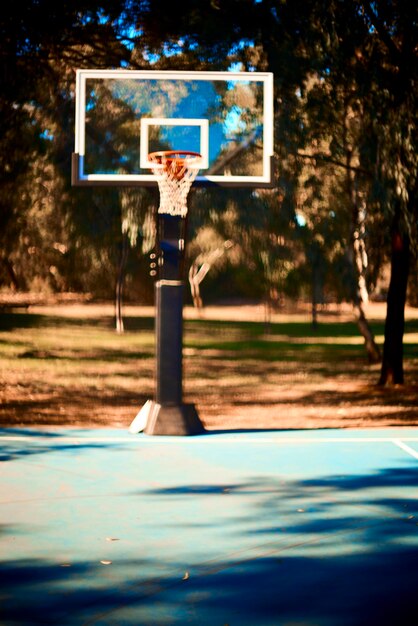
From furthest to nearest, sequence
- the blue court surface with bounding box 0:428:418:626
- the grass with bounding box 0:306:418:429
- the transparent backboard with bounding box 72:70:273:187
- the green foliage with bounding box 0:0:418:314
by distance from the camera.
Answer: the grass with bounding box 0:306:418:429
the green foliage with bounding box 0:0:418:314
the transparent backboard with bounding box 72:70:273:187
the blue court surface with bounding box 0:428:418:626

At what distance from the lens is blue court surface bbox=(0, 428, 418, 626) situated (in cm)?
452

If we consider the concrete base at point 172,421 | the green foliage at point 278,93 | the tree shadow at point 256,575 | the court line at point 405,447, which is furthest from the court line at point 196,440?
the green foliage at point 278,93

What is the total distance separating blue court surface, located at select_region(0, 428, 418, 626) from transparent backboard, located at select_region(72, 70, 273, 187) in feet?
10.4

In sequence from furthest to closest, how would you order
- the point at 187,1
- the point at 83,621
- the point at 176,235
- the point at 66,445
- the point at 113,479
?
the point at 187,1 → the point at 176,235 → the point at 66,445 → the point at 113,479 → the point at 83,621

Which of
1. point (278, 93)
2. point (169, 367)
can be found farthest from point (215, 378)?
point (169, 367)

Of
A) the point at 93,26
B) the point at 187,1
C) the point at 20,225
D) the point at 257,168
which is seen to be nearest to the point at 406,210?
the point at 257,168

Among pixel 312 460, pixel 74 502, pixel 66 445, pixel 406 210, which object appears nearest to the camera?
pixel 74 502

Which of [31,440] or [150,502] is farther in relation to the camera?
[31,440]

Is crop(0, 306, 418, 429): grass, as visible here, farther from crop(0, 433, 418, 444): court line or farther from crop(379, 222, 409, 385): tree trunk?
crop(0, 433, 418, 444): court line

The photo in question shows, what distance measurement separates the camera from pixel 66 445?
29.7ft

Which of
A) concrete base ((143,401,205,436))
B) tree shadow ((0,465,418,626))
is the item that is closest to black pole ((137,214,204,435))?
concrete base ((143,401,205,436))

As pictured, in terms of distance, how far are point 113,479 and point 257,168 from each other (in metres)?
6.29

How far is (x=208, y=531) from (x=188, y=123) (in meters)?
6.17

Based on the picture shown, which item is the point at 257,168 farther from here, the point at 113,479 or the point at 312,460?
the point at 113,479
